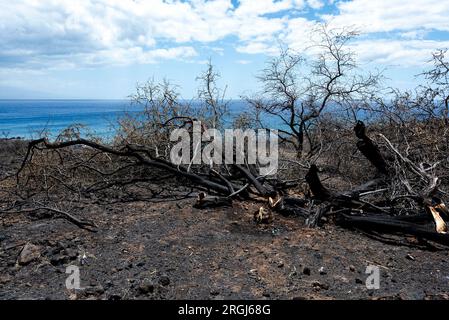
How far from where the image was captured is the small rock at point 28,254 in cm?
400

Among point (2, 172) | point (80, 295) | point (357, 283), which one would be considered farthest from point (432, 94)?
point (2, 172)

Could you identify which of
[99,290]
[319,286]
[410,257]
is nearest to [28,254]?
[99,290]

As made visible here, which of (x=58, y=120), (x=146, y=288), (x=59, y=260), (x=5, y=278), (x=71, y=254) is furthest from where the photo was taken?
(x=58, y=120)

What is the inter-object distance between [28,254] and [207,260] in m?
1.86

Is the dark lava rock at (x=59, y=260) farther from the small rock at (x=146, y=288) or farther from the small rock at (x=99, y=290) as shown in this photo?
the small rock at (x=146, y=288)

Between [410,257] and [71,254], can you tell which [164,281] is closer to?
[71,254]

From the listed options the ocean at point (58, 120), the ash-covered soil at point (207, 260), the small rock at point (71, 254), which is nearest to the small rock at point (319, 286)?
the ash-covered soil at point (207, 260)

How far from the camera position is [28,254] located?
4.08m

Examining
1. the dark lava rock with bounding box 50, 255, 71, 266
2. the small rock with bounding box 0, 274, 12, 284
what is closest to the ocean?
the dark lava rock with bounding box 50, 255, 71, 266

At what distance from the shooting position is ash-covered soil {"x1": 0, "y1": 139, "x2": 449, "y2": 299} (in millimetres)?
3422

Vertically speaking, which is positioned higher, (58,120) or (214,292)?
(214,292)

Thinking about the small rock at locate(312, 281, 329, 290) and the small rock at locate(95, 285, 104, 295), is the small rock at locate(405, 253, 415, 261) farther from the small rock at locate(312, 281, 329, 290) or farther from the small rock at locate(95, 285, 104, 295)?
the small rock at locate(95, 285, 104, 295)

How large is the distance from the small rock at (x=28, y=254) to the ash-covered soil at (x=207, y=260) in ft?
0.03
